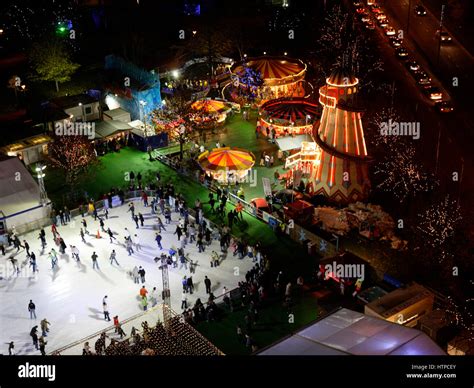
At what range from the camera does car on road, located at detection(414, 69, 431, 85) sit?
48.2 metres

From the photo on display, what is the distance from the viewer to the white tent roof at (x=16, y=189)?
34.8 metres

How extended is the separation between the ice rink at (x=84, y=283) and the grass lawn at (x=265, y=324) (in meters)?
1.98

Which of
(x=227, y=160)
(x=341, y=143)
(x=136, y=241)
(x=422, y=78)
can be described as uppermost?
(x=341, y=143)

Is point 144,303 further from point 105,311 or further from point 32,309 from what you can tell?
point 32,309

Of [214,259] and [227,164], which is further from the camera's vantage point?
[227,164]

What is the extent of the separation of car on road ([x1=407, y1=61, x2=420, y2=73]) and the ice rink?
83.6ft

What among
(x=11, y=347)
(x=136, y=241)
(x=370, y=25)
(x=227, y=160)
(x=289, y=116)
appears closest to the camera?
(x=11, y=347)

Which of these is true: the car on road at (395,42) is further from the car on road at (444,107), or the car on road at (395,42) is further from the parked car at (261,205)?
the parked car at (261,205)

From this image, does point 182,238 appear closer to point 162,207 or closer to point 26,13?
point 162,207

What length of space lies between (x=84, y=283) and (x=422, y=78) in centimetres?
3095

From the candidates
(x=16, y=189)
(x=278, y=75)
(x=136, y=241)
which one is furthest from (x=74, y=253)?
(x=278, y=75)

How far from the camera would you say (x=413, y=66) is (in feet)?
166

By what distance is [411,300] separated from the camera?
82.5ft

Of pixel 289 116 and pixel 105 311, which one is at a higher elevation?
pixel 289 116
